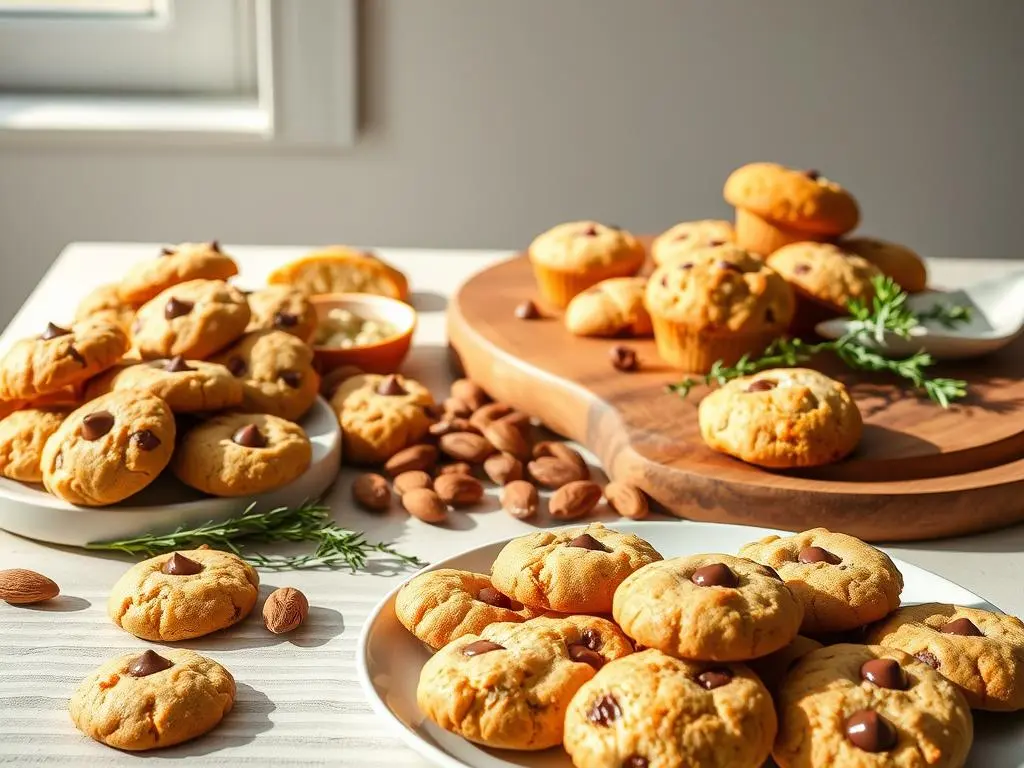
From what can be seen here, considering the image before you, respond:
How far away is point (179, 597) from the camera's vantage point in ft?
4.19

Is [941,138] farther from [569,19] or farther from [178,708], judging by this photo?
[178,708]

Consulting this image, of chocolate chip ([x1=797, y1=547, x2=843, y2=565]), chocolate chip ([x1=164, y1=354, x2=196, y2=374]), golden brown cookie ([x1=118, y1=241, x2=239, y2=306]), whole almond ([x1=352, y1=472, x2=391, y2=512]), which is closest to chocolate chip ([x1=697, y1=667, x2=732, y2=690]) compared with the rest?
chocolate chip ([x1=797, y1=547, x2=843, y2=565])

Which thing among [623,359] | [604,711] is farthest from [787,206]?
[604,711]

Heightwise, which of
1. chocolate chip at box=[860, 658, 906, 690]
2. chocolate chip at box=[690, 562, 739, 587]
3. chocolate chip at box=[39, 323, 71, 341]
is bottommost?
chocolate chip at box=[860, 658, 906, 690]

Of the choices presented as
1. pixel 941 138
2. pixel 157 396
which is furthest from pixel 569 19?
pixel 157 396

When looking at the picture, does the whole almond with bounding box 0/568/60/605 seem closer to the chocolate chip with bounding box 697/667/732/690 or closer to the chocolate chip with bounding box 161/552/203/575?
the chocolate chip with bounding box 161/552/203/575

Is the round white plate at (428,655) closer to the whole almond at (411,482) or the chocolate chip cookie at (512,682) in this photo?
the chocolate chip cookie at (512,682)

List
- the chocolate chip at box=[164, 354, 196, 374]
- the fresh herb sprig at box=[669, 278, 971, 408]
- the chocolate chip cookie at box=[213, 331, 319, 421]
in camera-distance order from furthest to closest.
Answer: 1. the fresh herb sprig at box=[669, 278, 971, 408]
2. the chocolate chip cookie at box=[213, 331, 319, 421]
3. the chocolate chip at box=[164, 354, 196, 374]

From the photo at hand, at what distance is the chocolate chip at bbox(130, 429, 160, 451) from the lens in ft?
4.64

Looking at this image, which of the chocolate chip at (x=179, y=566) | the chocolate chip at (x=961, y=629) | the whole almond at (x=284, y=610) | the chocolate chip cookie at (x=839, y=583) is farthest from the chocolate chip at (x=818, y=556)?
the chocolate chip at (x=179, y=566)

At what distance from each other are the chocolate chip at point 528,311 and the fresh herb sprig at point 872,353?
35 centimetres

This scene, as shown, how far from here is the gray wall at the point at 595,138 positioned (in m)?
3.51

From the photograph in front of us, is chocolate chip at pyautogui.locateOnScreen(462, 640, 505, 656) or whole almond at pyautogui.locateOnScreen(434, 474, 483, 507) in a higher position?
chocolate chip at pyautogui.locateOnScreen(462, 640, 505, 656)

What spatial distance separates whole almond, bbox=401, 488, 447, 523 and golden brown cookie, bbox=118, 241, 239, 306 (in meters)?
0.48
